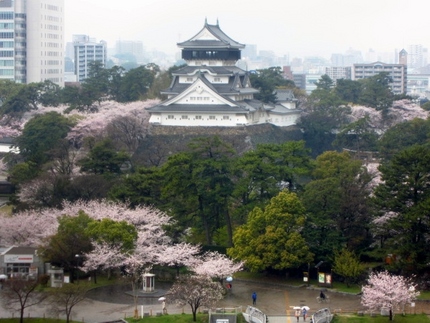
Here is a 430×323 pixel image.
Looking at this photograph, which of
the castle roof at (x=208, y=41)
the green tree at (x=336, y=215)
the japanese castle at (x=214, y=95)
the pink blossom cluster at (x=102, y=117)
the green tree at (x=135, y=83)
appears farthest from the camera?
the green tree at (x=135, y=83)

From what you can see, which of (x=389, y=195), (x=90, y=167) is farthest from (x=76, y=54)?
(x=389, y=195)

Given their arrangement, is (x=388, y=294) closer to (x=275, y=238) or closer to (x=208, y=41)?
(x=275, y=238)

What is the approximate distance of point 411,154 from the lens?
110 ft

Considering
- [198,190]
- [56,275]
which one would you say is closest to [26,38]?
[198,190]

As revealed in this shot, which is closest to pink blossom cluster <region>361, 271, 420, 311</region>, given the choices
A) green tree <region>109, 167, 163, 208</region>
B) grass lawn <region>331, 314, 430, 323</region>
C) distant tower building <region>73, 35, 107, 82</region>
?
grass lawn <region>331, 314, 430, 323</region>

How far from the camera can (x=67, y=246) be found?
3319 centimetres

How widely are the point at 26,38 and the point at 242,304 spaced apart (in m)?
61.5

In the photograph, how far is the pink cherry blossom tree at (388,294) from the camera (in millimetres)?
28859

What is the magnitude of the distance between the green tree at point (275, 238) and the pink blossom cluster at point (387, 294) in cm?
378

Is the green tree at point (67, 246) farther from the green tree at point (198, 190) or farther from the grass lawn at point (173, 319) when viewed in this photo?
the green tree at point (198, 190)

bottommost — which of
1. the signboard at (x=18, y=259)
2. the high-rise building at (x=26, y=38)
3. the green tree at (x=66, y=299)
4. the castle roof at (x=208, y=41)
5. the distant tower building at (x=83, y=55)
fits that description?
the green tree at (x=66, y=299)

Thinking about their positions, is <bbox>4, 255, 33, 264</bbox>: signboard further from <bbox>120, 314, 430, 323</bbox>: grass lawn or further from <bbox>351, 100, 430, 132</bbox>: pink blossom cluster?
<bbox>351, 100, 430, 132</bbox>: pink blossom cluster

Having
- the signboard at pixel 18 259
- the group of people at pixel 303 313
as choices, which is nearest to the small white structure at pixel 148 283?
the signboard at pixel 18 259

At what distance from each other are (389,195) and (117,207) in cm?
982
